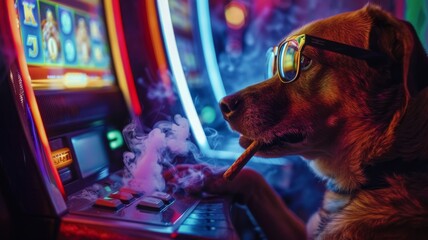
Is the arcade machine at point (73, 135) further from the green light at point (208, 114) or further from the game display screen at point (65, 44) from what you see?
the green light at point (208, 114)

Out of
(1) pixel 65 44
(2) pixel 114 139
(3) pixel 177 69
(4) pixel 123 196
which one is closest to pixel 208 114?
(3) pixel 177 69

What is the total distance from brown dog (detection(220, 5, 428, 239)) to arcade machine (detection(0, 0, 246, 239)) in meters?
0.38

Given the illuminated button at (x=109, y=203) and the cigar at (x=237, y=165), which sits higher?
the cigar at (x=237, y=165)

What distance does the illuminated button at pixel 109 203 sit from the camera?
40.8 inches

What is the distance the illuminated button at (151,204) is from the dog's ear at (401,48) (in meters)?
0.83

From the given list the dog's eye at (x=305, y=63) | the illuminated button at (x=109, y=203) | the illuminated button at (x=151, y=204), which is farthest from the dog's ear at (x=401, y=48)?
the illuminated button at (x=109, y=203)

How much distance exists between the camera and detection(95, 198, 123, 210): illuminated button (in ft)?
3.40

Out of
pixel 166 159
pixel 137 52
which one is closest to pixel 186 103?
pixel 137 52

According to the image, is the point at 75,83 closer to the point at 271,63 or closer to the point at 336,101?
the point at 271,63

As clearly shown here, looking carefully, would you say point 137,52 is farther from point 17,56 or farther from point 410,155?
point 410,155

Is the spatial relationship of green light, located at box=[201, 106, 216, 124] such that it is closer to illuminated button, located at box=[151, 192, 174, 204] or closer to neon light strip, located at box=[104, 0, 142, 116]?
neon light strip, located at box=[104, 0, 142, 116]

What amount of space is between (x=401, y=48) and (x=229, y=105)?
61 centimetres

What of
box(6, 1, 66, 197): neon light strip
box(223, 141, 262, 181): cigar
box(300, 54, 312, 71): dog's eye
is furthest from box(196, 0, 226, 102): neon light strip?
box(6, 1, 66, 197): neon light strip

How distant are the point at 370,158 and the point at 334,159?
0.53 ft
